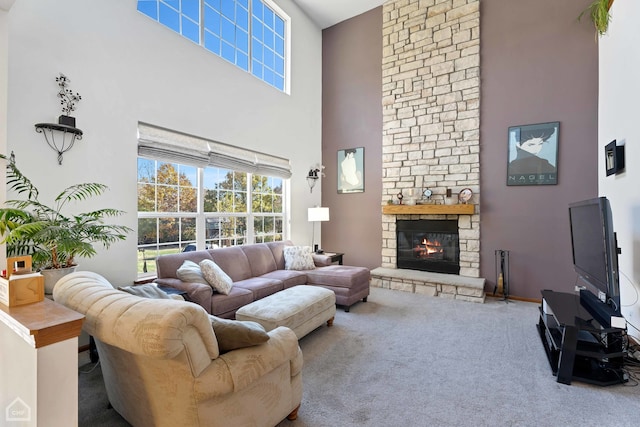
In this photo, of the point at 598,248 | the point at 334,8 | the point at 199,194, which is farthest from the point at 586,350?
the point at 334,8

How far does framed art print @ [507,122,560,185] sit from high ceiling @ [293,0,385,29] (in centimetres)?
341

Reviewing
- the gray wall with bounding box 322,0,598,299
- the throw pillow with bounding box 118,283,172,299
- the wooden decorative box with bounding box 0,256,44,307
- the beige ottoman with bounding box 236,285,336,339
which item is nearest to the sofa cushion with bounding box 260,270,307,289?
the beige ottoman with bounding box 236,285,336,339

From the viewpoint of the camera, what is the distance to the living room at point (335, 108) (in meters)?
2.71

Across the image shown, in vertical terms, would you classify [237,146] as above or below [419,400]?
above

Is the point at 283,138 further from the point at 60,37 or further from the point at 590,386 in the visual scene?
the point at 590,386

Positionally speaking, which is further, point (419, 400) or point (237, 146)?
point (237, 146)

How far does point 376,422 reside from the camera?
1.83 metres

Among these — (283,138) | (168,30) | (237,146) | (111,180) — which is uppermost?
(168,30)

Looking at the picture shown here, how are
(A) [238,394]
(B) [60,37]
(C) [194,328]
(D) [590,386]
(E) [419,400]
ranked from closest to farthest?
(C) [194,328]
(A) [238,394]
(E) [419,400]
(D) [590,386]
(B) [60,37]

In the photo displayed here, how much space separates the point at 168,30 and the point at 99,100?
123 centimetres

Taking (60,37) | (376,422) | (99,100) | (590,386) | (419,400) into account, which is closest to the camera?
(376,422)

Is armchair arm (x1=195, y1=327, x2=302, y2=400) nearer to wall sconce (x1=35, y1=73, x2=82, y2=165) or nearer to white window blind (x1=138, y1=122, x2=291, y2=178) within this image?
wall sconce (x1=35, y1=73, x2=82, y2=165)

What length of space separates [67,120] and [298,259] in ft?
9.86

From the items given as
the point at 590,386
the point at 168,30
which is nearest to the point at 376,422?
the point at 590,386
